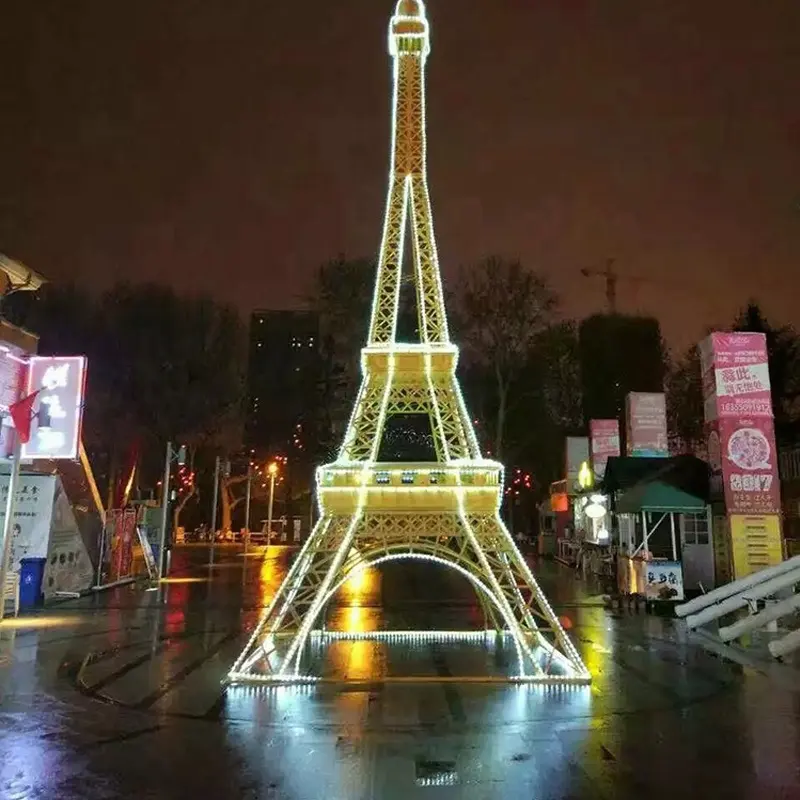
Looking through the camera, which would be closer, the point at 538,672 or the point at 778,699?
the point at 778,699

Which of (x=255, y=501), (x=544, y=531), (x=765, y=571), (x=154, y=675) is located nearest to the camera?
(x=154, y=675)

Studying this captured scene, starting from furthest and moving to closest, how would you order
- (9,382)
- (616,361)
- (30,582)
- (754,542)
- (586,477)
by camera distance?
(616,361) < (586,477) < (9,382) < (30,582) < (754,542)

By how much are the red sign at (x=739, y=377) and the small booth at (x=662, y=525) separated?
9.99ft

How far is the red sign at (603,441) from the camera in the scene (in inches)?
1212

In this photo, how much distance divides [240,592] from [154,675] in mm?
12472

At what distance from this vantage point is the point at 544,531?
45.5 metres

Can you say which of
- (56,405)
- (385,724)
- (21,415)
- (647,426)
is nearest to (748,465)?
(647,426)

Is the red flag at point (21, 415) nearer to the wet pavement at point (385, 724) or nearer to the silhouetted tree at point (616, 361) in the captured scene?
the wet pavement at point (385, 724)

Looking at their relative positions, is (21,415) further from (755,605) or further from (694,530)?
(694,530)

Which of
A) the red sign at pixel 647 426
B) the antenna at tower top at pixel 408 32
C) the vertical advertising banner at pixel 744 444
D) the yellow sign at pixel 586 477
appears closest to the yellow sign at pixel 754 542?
the vertical advertising banner at pixel 744 444

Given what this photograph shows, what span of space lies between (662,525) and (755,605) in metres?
10.2

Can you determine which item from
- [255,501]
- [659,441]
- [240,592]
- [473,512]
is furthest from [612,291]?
[473,512]

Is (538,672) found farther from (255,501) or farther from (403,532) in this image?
(255,501)

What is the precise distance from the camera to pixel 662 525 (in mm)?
25000
